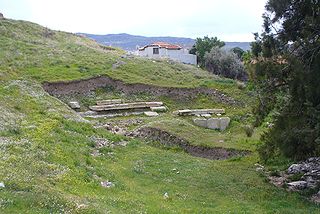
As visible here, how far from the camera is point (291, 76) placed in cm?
2286

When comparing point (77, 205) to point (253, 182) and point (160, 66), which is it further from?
point (160, 66)

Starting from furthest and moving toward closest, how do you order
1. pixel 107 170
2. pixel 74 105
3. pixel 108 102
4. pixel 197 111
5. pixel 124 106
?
pixel 108 102 < pixel 197 111 < pixel 124 106 < pixel 74 105 < pixel 107 170

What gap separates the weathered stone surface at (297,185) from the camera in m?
24.4

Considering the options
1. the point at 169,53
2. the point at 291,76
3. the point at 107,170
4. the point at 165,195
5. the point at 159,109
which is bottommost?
the point at 159,109

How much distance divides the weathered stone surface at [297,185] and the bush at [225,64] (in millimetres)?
60287

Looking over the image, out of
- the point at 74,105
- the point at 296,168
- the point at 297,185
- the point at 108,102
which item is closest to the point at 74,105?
the point at 74,105

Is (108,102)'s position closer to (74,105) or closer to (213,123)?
→ (74,105)

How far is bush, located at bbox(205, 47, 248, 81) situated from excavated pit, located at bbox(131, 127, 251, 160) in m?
47.2

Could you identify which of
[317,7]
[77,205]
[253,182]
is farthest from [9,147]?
[317,7]

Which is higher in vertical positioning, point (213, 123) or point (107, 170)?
point (107, 170)

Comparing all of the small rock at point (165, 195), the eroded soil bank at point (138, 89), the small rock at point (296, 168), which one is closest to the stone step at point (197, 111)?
the eroded soil bank at point (138, 89)

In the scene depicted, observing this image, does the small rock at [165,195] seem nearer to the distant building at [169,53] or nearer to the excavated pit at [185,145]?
the excavated pit at [185,145]

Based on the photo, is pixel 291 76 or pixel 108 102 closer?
pixel 291 76

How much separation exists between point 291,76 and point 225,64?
65.3 metres
